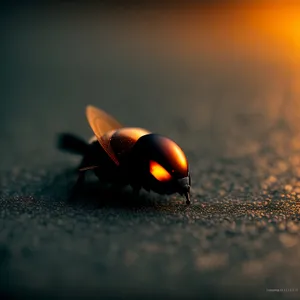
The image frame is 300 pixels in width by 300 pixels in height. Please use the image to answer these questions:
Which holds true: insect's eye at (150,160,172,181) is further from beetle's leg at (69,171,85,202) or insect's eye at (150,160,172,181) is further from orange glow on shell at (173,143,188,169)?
beetle's leg at (69,171,85,202)

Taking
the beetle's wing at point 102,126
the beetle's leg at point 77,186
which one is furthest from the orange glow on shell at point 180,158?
the beetle's leg at point 77,186

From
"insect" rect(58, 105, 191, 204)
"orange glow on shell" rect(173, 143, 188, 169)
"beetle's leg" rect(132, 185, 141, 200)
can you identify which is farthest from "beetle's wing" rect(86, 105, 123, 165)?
"orange glow on shell" rect(173, 143, 188, 169)

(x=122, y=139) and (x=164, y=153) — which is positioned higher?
(x=122, y=139)

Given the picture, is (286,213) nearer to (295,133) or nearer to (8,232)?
(8,232)

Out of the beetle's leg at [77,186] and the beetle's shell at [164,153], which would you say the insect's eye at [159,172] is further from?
the beetle's leg at [77,186]

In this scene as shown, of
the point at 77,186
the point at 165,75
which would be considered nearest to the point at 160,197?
the point at 77,186

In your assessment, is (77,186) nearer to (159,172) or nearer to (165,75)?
(159,172)
